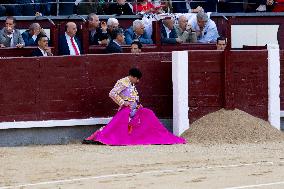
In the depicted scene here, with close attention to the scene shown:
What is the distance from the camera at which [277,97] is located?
14.7 m

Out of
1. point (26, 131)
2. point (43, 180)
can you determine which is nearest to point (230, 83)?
point (26, 131)

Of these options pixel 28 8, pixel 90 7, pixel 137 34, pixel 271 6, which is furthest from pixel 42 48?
pixel 271 6

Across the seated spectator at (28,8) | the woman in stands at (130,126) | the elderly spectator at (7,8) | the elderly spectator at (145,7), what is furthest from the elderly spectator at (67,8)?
the woman in stands at (130,126)

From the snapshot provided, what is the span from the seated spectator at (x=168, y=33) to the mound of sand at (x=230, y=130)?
5.88 feet

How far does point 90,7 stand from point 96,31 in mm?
1025

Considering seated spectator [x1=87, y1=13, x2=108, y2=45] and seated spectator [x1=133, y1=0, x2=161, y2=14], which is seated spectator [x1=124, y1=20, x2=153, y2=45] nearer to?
seated spectator [x1=87, y1=13, x2=108, y2=45]

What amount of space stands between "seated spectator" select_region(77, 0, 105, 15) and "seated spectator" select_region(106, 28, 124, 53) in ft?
3.97

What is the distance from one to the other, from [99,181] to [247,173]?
4.84 ft

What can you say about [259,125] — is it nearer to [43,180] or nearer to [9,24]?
[9,24]

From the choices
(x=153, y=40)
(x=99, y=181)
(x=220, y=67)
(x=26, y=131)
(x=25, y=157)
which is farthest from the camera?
(x=153, y=40)

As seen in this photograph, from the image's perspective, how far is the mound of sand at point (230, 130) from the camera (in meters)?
13.6

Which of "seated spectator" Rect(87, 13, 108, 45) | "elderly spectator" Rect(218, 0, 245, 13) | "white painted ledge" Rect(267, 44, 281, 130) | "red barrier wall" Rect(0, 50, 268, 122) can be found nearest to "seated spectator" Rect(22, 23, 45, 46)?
"seated spectator" Rect(87, 13, 108, 45)

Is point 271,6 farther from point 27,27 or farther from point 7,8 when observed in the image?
point 7,8

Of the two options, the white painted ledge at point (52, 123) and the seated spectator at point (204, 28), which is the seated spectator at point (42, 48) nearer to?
the white painted ledge at point (52, 123)
